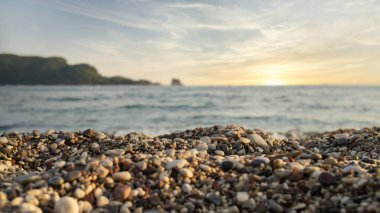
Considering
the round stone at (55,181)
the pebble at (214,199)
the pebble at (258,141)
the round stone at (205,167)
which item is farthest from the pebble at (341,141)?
the round stone at (55,181)

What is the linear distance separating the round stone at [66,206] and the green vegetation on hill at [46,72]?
303ft

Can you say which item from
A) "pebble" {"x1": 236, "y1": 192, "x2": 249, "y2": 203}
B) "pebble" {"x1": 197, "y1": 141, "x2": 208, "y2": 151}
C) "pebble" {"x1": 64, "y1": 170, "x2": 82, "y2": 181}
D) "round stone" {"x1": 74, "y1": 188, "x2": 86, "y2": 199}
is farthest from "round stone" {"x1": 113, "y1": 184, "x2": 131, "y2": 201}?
"pebble" {"x1": 197, "y1": 141, "x2": 208, "y2": 151}

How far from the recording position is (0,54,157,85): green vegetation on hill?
3568 inches

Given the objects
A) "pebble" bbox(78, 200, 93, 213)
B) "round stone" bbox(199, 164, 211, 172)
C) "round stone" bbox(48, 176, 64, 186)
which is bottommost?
"pebble" bbox(78, 200, 93, 213)

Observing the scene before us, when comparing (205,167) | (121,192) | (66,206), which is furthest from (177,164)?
(66,206)

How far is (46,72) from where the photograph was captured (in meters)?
93.5

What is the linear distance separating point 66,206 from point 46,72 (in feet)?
322

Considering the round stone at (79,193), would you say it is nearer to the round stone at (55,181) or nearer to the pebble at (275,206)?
the round stone at (55,181)

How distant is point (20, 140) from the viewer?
5.64 meters

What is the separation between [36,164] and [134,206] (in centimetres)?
242

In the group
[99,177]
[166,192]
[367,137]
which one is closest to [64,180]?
[99,177]

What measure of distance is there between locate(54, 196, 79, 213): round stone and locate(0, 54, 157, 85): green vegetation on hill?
92.4 meters

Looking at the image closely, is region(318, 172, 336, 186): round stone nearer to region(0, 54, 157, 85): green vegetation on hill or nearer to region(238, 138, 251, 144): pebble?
region(238, 138, 251, 144): pebble

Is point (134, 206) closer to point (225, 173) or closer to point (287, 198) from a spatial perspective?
point (225, 173)
